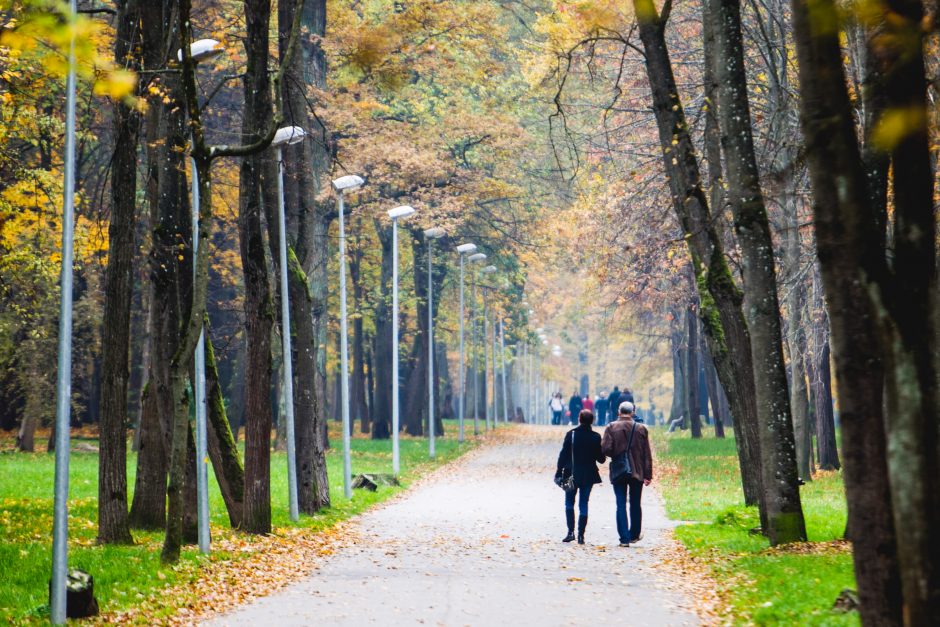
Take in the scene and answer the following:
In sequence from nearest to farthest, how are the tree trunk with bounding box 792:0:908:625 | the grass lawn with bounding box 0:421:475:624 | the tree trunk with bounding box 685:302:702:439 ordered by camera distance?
the tree trunk with bounding box 792:0:908:625 → the grass lawn with bounding box 0:421:475:624 → the tree trunk with bounding box 685:302:702:439

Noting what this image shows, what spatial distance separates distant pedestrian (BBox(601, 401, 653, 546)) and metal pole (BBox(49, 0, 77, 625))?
8158 millimetres

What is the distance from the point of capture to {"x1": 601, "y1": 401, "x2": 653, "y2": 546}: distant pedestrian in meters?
16.1

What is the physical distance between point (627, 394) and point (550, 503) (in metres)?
28.4

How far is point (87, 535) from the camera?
51.2 feet

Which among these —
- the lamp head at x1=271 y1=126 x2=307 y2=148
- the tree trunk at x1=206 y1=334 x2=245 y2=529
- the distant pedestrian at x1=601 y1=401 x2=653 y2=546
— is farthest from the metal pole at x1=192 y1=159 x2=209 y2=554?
the distant pedestrian at x1=601 y1=401 x2=653 y2=546

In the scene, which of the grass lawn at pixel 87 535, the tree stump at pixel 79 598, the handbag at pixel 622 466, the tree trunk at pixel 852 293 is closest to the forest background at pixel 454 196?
the tree trunk at pixel 852 293

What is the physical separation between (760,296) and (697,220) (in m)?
2.13

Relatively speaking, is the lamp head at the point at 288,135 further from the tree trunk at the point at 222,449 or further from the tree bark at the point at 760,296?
the tree bark at the point at 760,296

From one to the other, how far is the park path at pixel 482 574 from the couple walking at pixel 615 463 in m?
0.35

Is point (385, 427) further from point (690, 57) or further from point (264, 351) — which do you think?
point (264, 351)

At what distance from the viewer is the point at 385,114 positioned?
3675 cm

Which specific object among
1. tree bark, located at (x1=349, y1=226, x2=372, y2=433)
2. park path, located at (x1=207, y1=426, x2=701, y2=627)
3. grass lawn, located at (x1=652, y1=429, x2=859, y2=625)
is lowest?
park path, located at (x1=207, y1=426, x2=701, y2=627)

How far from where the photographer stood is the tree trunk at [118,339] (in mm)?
14359

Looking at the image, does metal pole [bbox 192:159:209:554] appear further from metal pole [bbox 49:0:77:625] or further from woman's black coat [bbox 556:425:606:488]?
woman's black coat [bbox 556:425:606:488]
